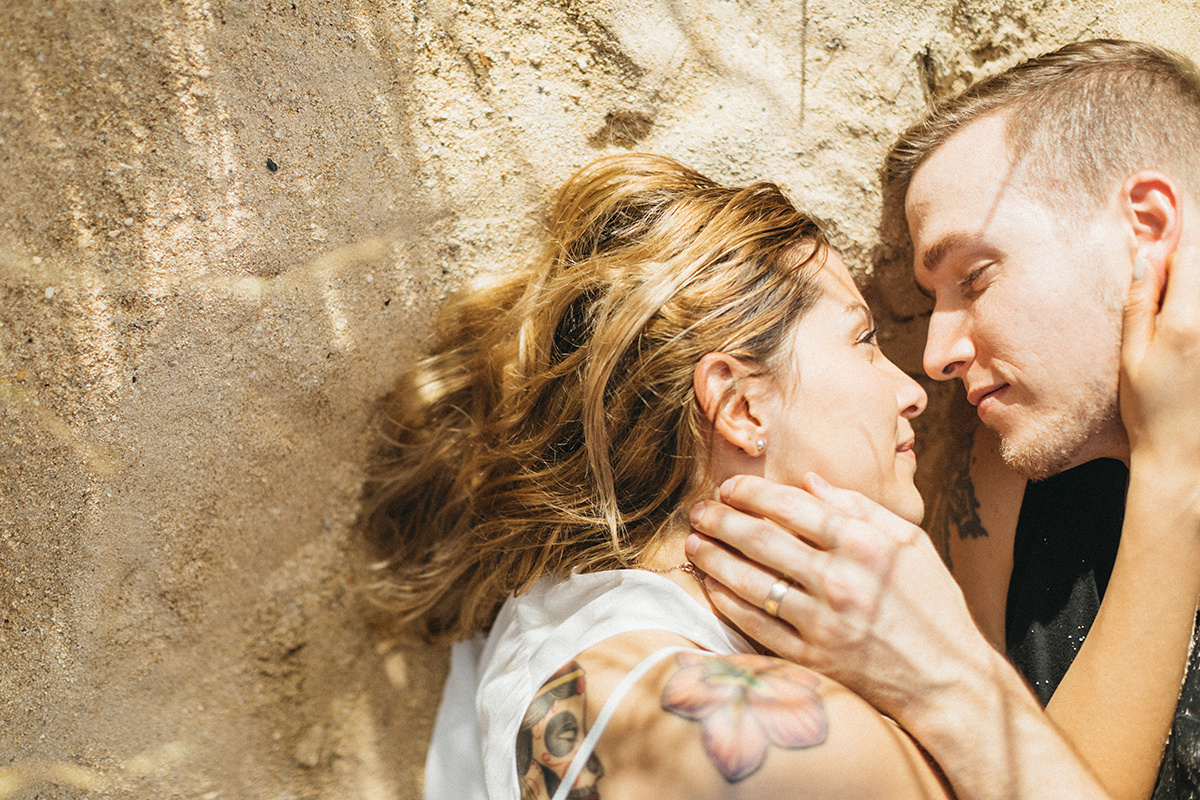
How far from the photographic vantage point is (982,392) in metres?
2.40

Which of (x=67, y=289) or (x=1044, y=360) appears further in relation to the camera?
(x=1044, y=360)

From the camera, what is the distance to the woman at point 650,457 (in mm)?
1763

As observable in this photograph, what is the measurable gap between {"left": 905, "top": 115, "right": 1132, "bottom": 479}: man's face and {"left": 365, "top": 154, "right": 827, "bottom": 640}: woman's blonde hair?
502 mm

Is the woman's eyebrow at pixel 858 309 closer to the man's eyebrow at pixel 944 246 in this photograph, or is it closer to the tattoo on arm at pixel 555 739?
the man's eyebrow at pixel 944 246

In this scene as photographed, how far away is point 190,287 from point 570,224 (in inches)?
46.0

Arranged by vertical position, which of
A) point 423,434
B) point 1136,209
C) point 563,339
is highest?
point 1136,209

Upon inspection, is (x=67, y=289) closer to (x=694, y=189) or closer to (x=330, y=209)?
(x=330, y=209)

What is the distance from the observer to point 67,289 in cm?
208

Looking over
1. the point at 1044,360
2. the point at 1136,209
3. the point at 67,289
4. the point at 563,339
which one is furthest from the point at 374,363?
the point at 1136,209

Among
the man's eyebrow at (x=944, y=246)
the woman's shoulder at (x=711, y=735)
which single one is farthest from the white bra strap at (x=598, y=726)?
the man's eyebrow at (x=944, y=246)

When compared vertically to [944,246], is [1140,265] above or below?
above

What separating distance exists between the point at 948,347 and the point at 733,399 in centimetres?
82

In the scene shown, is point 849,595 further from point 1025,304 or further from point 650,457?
point 1025,304

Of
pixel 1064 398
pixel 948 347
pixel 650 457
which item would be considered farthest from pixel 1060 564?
pixel 650 457
